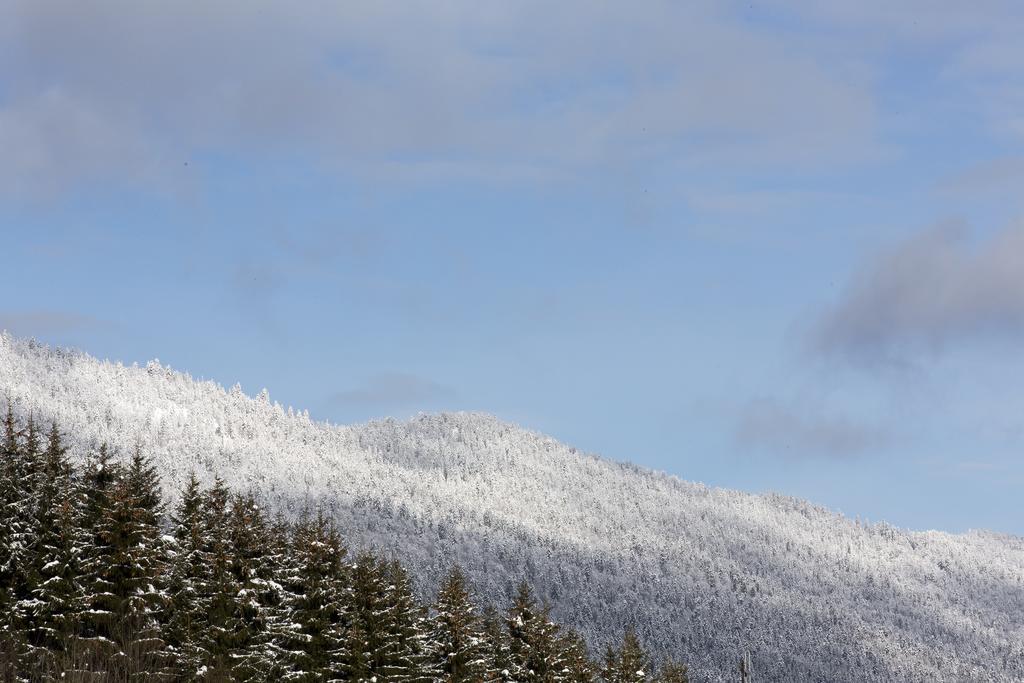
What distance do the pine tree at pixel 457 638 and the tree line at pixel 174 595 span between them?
171cm

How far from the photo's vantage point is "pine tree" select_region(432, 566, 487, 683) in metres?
49.8

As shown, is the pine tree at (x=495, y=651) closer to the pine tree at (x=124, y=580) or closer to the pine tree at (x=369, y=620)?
the pine tree at (x=369, y=620)

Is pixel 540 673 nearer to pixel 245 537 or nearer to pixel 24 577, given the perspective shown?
pixel 245 537

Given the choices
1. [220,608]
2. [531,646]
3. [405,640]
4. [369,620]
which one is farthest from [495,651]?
[220,608]

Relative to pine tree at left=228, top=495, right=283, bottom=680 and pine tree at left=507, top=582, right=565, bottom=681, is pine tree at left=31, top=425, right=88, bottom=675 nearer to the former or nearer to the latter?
pine tree at left=228, top=495, right=283, bottom=680

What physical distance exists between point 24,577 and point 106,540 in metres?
3.25

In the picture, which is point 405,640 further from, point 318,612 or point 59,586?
point 59,586

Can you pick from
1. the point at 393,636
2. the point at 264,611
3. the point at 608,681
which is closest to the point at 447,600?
the point at 393,636

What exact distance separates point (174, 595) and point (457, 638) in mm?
11771

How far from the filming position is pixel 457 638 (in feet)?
165

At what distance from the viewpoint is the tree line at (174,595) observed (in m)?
42.1

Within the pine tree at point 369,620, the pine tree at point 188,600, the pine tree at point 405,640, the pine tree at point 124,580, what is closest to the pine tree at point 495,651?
the pine tree at point 405,640

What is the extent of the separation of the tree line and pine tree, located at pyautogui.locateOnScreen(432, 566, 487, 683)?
5.59 feet

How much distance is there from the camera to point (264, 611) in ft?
141
